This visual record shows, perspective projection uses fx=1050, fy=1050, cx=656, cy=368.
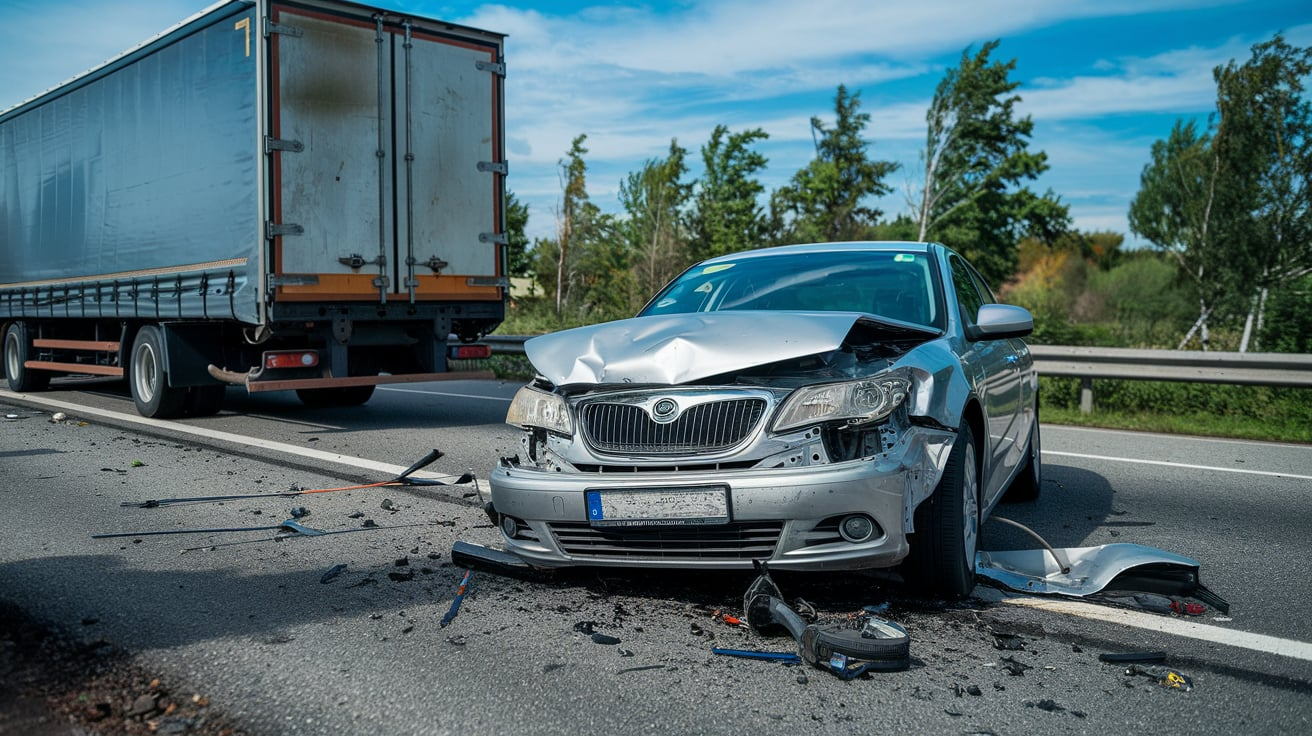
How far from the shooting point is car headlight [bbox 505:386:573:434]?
4.07 m

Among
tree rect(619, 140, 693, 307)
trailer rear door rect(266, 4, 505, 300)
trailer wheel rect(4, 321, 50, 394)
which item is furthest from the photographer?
tree rect(619, 140, 693, 307)

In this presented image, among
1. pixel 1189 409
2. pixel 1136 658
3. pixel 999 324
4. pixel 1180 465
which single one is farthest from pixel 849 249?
pixel 1189 409

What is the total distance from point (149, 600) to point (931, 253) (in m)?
3.97

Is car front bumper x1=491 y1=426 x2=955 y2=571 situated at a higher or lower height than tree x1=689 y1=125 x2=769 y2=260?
lower

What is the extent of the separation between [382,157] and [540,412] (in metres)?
6.49

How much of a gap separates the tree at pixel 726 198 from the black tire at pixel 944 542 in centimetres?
3971

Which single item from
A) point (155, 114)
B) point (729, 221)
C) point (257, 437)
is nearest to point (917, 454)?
point (257, 437)

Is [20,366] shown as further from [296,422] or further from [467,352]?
[467,352]

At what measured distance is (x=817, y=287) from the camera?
17.5 feet

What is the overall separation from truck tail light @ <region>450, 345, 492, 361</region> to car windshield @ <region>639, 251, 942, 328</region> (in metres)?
5.58

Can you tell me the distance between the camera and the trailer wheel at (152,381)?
10773 mm

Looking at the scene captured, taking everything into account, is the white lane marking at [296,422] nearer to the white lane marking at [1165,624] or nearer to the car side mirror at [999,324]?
the car side mirror at [999,324]

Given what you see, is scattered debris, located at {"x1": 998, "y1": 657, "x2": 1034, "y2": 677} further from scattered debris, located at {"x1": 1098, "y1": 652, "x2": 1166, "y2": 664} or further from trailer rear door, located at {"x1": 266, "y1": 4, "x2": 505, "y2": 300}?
trailer rear door, located at {"x1": 266, "y1": 4, "x2": 505, "y2": 300}

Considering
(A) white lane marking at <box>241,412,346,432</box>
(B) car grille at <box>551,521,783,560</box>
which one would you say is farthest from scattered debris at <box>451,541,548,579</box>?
(A) white lane marking at <box>241,412,346,432</box>
